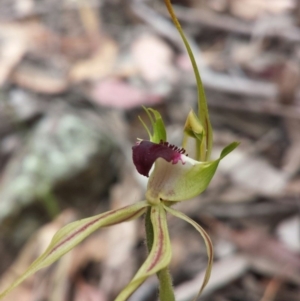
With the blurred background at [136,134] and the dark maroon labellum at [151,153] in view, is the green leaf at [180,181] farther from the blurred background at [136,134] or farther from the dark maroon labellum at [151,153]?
the blurred background at [136,134]

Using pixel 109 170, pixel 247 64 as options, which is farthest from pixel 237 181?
pixel 247 64

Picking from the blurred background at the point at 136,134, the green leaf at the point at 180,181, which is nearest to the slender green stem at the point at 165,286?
the green leaf at the point at 180,181

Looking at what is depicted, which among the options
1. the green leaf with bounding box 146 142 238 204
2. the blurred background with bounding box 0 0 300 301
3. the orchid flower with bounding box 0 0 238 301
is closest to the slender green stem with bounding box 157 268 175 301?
the orchid flower with bounding box 0 0 238 301

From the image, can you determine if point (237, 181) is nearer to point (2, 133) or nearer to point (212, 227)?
point (212, 227)

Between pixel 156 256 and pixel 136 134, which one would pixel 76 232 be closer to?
pixel 156 256

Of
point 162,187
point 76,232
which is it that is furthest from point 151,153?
point 76,232

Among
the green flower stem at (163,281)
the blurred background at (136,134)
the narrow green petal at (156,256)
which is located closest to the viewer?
the narrow green petal at (156,256)

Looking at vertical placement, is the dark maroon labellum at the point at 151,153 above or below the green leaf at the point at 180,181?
above

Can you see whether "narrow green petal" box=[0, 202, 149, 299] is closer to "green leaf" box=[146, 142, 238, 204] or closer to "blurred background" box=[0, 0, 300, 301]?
"green leaf" box=[146, 142, 238, 204]
